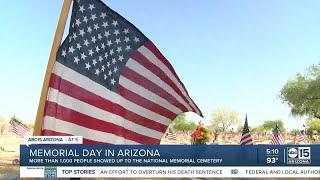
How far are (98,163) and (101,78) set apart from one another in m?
1.04

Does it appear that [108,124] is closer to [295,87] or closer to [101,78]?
[101,78]

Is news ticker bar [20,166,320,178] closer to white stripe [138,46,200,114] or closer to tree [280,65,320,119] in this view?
white stripe [138,46,200,114]

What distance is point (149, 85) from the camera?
6914mm

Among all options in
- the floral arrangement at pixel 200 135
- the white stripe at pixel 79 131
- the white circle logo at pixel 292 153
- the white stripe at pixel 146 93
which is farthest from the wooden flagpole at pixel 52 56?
the floral arrangement at pixel 200 135

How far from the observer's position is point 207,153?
6.05 m

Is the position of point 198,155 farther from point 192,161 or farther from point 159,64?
point 159,64

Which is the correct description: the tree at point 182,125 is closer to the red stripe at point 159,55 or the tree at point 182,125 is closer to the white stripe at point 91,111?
the red stripe at point 159,55

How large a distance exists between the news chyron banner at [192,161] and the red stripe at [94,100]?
1.92 ft

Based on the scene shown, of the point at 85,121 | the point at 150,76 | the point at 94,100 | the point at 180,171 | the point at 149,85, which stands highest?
the point at 150,76

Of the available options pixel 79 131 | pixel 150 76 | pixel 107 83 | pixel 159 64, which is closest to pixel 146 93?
pixel 150 76

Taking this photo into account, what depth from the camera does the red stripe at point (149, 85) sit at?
6590 millimetres

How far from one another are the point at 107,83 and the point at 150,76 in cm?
82

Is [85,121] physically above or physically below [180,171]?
above

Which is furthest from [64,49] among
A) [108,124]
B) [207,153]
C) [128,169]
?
[207,153]
